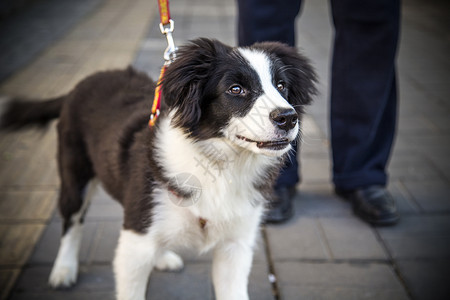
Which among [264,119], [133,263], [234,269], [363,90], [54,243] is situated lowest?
[54,243]

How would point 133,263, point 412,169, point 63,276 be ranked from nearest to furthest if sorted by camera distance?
point 133,263 < point 63,276 < point 412,169

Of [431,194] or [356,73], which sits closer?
[356,73]

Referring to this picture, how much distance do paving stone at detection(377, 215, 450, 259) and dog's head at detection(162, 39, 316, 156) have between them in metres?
1.37

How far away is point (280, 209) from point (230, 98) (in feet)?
4.23

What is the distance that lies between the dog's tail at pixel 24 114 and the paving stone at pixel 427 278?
7.59 ft

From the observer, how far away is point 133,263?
6.34 ft

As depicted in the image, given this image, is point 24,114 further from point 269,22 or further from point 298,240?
point 298,240

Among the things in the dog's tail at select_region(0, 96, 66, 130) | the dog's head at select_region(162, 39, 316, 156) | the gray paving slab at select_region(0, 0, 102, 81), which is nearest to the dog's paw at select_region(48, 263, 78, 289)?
the dog's tail at select_region(0, 96, 66, 130)

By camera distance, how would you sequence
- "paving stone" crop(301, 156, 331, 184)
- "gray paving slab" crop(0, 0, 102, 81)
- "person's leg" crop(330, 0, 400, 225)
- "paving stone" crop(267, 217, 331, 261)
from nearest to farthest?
"paving stone" crop(267, 217, 331, 261), "person's leg" crop(330, 0, 400, 225), "paving stone" crop(301, 156, 331, 184), "gray paving slab" crop(0, 0, 102, 81)

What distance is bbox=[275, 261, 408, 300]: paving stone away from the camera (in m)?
2.32

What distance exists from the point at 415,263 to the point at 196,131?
64.5 inches

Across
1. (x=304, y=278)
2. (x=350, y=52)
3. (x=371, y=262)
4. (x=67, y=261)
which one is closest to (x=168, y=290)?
(x=67, y=261)

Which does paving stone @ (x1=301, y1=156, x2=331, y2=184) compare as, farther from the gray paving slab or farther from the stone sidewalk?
the gray paving slab

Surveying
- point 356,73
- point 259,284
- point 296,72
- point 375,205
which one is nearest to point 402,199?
point 375,205
